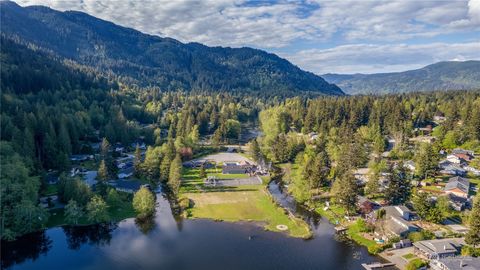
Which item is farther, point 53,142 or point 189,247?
point 53,142

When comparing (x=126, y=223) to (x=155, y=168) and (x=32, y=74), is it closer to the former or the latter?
A: (x=155, y=168)

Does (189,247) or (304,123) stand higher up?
(304,123)

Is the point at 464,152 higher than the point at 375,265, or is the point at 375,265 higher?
the point at 464,152

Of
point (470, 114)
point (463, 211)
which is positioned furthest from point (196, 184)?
point (470, 114)

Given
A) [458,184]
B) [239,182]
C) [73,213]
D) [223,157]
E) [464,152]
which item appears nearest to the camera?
[73,213]

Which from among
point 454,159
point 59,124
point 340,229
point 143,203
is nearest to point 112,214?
A: point 143,203

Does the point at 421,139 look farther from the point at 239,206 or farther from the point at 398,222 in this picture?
the point at 239,206
